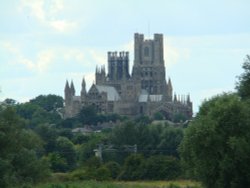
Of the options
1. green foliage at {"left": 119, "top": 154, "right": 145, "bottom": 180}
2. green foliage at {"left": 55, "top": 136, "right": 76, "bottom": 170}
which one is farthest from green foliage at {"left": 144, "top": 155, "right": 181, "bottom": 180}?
green foliage at {"left": 55, "top": 136, "right": 76, "bottom": 170}

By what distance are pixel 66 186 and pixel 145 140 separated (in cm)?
5838

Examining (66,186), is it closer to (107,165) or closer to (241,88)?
(241,88)

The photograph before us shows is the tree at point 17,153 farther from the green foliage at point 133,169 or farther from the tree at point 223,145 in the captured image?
the green foliage at point 133,169

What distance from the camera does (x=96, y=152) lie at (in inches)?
4515

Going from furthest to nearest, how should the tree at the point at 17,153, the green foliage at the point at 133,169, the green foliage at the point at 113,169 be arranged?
the green foliage at the point at 113,169
the green foliage at the point at 133,169
the tree at the point at 17,153

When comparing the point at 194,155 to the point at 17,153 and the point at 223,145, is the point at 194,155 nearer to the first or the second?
the point at 223,145

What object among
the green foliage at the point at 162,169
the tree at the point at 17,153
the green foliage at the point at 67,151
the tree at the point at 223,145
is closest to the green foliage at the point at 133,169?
the green foliage at the point at 162,169

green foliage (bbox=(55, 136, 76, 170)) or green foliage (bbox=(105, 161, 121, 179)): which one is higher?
green foliage (bbox=(55, 136, 76, 170))

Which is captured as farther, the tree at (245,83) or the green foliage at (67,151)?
the green foliage at (67,151)

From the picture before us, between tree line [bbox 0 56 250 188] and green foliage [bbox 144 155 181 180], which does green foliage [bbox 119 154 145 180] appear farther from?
green foliage [bbox 144 155 181 180]

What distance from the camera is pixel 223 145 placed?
61.7 metres

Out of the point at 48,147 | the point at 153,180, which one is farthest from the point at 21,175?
the point at 48,147

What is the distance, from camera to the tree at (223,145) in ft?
198

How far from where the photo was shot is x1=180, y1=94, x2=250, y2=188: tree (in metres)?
60.4
